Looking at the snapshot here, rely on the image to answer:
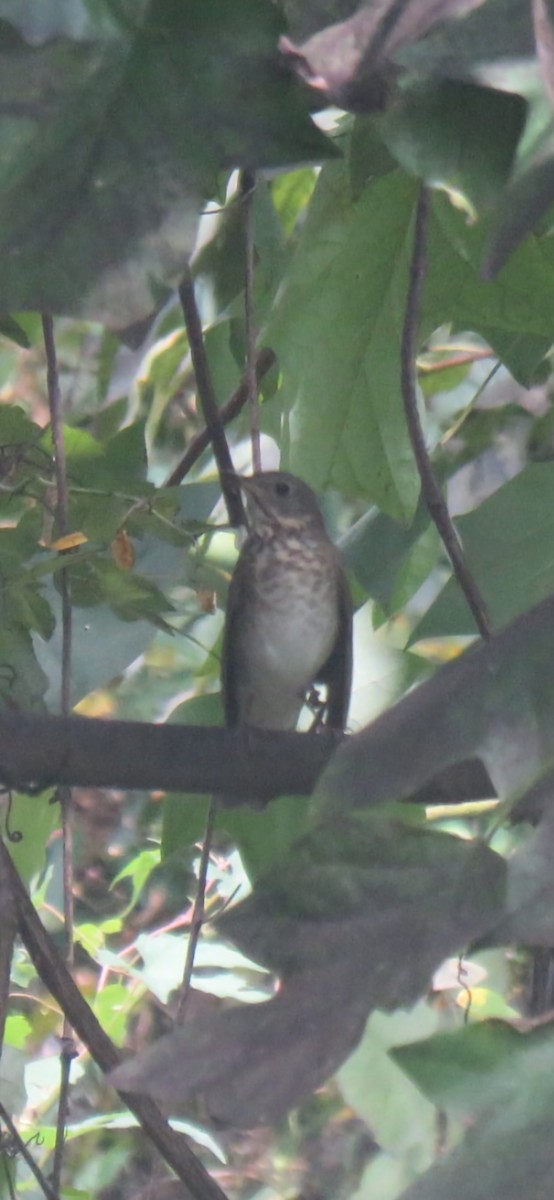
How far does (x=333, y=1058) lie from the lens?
0.51 meters

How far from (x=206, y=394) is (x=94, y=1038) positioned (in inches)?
21.4

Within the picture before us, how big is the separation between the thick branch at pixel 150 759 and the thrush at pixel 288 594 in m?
1.01

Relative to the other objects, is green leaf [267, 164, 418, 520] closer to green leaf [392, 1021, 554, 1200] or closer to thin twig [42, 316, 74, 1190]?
thin twig [42, 316, 74, 1190]

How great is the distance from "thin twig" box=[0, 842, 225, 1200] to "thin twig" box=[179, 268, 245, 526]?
0.41m

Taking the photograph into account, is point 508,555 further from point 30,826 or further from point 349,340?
point 30,826

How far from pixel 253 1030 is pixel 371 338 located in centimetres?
77

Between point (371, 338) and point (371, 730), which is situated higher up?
point (371, 730)

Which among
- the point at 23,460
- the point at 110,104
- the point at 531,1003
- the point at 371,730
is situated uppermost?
the point at 110,104

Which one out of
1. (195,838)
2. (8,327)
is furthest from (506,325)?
(195,838)

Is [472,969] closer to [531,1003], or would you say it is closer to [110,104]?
[531,1003]

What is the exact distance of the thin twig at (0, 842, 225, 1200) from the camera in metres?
1.16

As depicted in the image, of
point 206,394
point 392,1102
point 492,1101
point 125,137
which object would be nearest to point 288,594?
point 392,1102

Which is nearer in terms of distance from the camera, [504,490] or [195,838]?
[504,490]

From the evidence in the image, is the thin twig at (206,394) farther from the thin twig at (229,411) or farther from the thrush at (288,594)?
the thrush at (288,594)
